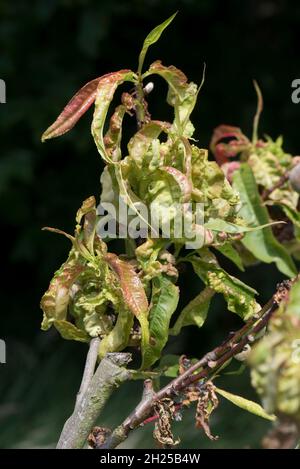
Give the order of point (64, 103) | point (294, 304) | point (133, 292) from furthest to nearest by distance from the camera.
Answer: point (64, 103), point (133, 292), point (294, 304)

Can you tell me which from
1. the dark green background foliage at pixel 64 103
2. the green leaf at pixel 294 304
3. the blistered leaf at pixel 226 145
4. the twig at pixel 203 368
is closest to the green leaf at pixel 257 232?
the blistered leaf at pixel 226 145

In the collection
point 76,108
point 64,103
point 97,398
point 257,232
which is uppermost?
point 64,103

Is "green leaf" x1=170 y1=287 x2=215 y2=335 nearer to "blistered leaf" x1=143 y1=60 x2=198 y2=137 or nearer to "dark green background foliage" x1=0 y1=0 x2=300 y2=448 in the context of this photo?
"blistered leaf" x1=143 y1=60 x2=198 y2=137

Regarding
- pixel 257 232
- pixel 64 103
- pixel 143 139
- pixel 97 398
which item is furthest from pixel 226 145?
pixel 64 103

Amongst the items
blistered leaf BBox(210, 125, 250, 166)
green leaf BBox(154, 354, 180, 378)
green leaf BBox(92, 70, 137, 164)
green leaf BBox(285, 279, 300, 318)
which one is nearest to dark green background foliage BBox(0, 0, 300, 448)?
blistered leaf BBox(210, 125, 250, 166)

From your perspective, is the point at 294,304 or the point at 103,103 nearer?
the point at 294,304

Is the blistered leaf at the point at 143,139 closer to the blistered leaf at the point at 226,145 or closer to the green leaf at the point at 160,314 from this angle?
the green leaf at the point at 160,314

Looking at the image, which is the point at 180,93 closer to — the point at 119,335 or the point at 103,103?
the point at 103,103
